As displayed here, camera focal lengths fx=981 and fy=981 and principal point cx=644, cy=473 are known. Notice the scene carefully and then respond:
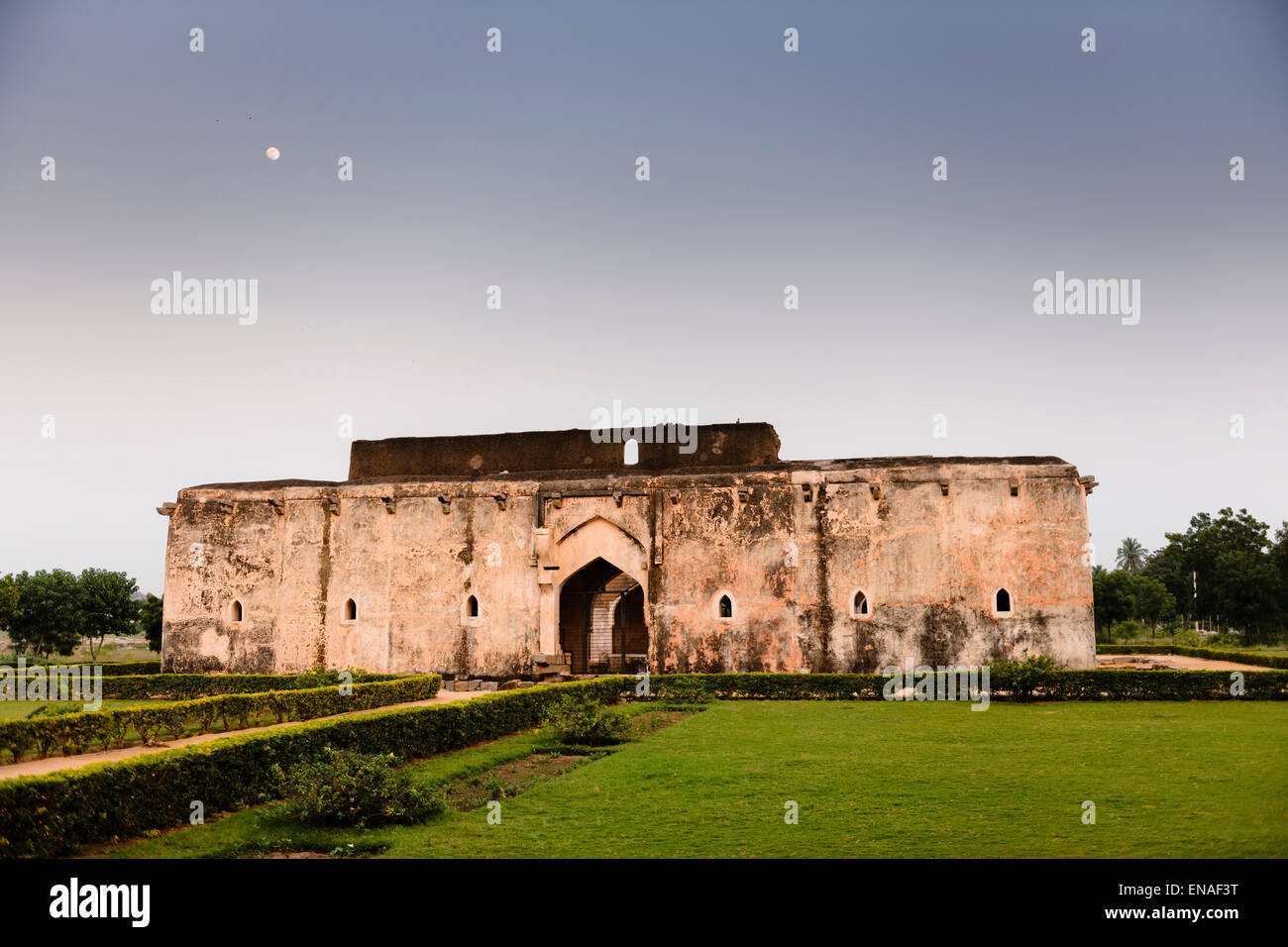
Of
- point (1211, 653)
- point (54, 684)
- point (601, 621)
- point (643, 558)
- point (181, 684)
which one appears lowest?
point (1211, 653)

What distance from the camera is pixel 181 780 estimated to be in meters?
8.45

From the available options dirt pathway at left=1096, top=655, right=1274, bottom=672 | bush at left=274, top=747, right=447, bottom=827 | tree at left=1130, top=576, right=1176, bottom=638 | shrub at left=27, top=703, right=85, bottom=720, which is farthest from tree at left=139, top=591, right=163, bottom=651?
tree at left=1130, top=576, right=1176, bottom=638

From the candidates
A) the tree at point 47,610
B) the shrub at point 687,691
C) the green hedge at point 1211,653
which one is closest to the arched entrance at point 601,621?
the shrub at point 687,691

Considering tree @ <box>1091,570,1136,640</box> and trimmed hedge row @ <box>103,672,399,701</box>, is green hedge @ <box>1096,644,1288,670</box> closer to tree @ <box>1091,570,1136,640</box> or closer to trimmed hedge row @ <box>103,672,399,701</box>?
tree @ <box>1091,570,1136,640</box>

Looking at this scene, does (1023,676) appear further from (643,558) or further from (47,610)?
(47,610)

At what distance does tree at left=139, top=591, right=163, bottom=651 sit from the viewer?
34.5 metres

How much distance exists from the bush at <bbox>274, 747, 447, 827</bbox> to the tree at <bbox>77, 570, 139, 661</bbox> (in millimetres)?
31845

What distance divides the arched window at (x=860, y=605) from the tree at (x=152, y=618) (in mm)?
24587

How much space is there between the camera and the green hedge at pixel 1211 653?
22688 millimetres

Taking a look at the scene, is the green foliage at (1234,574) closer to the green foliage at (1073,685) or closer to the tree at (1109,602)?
the tree at (1109,602)

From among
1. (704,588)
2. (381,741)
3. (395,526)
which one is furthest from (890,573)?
(381,741)

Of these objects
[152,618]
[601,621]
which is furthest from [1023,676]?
[152,618]

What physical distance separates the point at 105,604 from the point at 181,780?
31.8 meters
